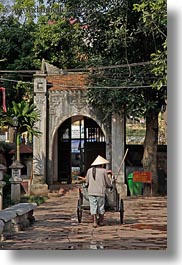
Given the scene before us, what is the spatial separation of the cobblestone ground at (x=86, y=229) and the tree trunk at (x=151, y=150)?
1002mm

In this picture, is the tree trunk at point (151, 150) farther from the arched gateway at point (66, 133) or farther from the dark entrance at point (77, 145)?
the dark entrance at point (77, 145)

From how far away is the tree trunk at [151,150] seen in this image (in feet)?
32.3

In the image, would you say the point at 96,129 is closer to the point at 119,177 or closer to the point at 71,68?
the point at 119,177

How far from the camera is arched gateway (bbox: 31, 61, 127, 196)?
9555 mm

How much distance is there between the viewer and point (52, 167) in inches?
400

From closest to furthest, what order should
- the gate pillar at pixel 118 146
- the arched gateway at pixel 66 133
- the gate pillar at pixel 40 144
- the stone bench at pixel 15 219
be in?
the stone bench at pixel 15 219 → the gate pillar at pixel 40 144 → the arched gateway at pixel 66 133 → the gate pillar at pixel 118 146

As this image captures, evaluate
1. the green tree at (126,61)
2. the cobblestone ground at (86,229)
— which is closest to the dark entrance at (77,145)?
the cobblestone ground at (86,229)

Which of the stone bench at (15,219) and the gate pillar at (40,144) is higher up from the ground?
the gate pillar at (40,144)

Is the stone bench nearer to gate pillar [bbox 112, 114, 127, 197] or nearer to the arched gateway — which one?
the arched gateway

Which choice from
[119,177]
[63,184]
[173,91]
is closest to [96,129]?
[119,177]

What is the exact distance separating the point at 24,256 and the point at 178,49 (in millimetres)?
2022

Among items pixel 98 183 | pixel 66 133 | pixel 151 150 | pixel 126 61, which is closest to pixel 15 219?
pixel 98 183

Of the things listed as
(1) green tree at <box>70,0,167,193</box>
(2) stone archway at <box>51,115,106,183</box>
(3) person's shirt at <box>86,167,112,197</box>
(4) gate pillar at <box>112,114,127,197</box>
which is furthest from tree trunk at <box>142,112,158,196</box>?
(3) person's shirt at <box>86,167,112,197</box>

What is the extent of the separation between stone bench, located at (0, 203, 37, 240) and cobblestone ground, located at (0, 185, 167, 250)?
0.08 m
